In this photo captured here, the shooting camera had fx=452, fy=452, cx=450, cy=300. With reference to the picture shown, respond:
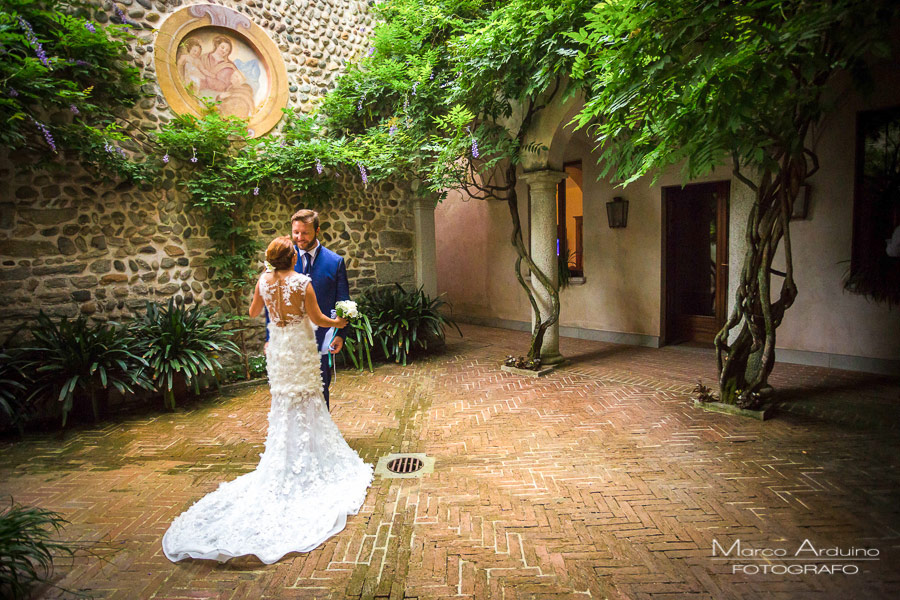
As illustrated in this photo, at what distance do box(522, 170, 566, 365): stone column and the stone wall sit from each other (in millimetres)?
2896

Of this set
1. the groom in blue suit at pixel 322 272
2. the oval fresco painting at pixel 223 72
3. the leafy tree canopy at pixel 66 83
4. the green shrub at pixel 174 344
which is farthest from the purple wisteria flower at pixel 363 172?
the groom in blue suit at pixel 322 272

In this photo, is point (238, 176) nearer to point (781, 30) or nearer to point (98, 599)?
point (98, 599)

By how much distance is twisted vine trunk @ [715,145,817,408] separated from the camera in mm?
4180

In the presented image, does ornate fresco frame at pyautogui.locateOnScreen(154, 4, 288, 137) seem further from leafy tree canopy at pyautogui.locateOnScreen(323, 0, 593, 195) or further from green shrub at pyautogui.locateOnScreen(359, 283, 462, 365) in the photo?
green shrub at pyautogui.locateOnScreen(359, 283, 462, 365)

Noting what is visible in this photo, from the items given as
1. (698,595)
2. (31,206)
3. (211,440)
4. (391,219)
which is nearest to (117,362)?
(211,440)

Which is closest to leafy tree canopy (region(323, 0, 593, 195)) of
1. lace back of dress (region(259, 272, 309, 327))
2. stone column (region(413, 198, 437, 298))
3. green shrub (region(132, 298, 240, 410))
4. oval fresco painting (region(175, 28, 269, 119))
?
stone column (region(413, 198, 437, 298))

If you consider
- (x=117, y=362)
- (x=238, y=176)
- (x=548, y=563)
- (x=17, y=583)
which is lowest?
(x=548, y=563)

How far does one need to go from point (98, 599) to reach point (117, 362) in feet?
10.9

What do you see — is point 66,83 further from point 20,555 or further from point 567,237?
point 567,237

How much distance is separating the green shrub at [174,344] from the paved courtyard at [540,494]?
0.43 metres

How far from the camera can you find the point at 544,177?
6.58 m

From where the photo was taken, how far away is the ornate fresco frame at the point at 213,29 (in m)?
5.97

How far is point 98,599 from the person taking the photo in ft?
7.73

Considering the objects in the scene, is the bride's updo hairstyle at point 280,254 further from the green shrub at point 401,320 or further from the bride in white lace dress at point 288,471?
the green shrub at point 401,320
